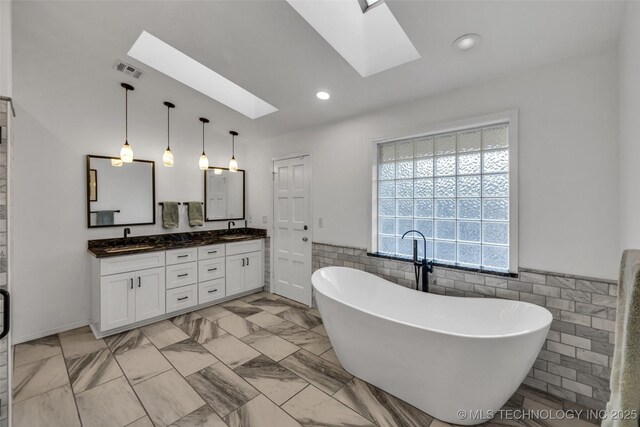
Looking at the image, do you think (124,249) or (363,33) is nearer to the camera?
(363,33)

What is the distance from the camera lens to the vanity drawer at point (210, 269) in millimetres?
3549

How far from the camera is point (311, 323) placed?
3.14 metres

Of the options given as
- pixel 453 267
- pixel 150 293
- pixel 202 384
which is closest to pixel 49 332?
pixel 150 293

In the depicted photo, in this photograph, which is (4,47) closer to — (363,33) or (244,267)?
(363,33)

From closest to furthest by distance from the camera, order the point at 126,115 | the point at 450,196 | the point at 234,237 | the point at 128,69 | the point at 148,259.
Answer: the point at 450,196
the point at 128,69
the point at 148,259
the point at 126,115
the point at 234,237

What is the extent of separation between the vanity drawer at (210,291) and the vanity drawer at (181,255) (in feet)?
1.24

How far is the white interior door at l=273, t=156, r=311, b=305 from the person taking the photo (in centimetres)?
366

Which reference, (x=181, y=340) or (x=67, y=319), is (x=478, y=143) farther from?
(x=67, y=319)

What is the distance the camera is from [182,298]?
337 cm

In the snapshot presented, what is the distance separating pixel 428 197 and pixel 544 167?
92cm

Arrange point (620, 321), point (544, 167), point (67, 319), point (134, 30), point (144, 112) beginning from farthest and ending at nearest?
point (144, 112), point (67, 319), point (134, 30), point (544, 167), point (620, 321)

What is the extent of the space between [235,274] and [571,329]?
360cm

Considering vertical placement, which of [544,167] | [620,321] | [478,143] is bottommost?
[620,321]

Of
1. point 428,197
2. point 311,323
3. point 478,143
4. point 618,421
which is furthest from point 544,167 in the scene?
point 311,323
